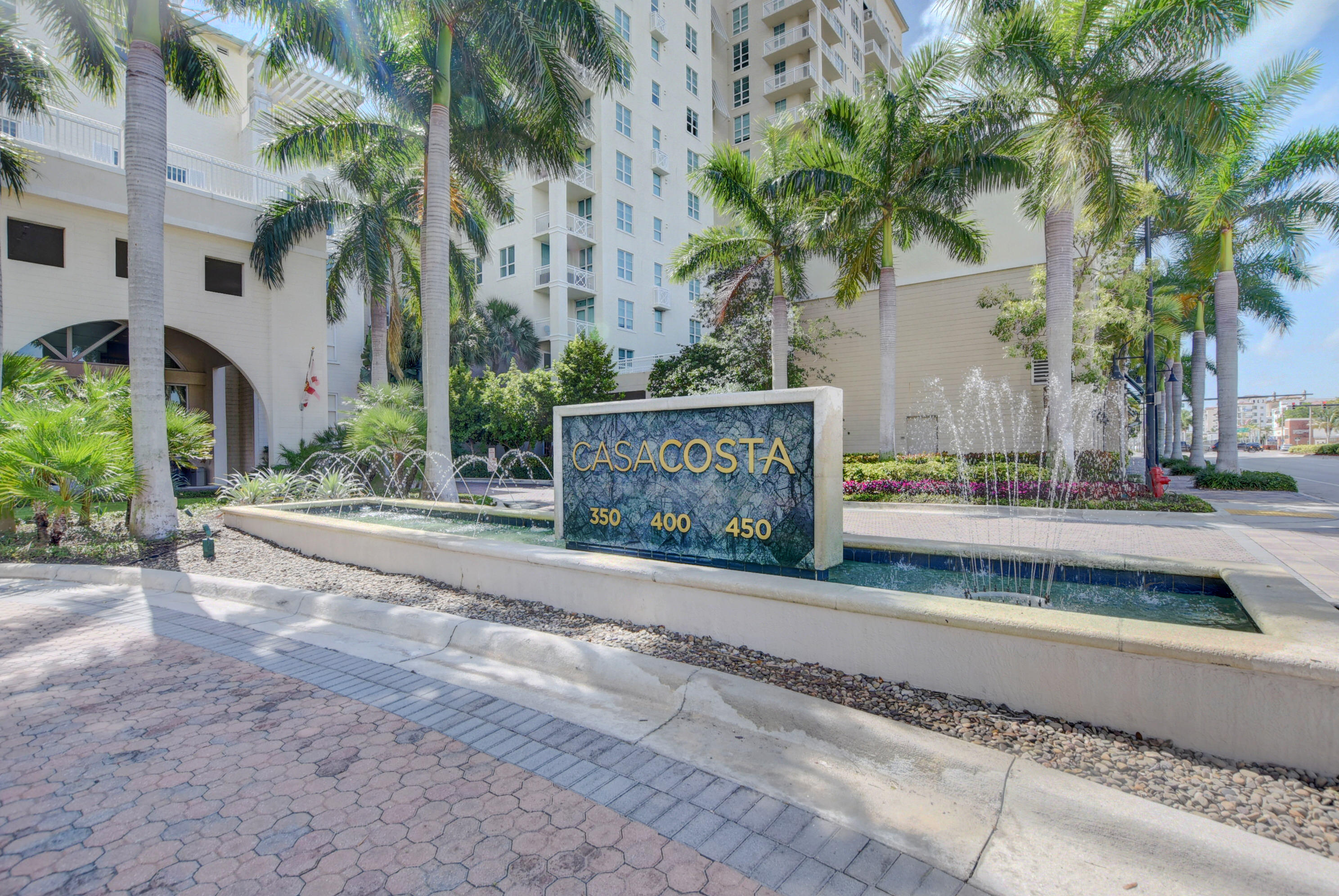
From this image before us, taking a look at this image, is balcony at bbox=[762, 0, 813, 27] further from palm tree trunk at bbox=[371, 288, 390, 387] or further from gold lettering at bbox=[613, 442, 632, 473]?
gold lettering at bbox=[613, 442, 632, 473]

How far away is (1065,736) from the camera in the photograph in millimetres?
3246

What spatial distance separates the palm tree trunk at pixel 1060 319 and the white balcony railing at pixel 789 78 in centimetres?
3023

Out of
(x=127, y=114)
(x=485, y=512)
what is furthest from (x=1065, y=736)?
(x=127, y=114)

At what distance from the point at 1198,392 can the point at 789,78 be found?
29321 millimetres

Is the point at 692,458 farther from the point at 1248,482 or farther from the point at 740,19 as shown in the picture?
the point at 740,19

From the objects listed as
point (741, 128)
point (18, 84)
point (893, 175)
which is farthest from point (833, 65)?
point (18, 84)

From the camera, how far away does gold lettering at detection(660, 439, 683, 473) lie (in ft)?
20.7

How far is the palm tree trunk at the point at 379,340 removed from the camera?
67.6ft

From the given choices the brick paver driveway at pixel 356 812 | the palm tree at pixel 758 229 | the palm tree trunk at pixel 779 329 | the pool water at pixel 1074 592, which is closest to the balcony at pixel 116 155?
the palm tree at pixel 758 229

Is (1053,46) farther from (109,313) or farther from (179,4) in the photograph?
(109,313)

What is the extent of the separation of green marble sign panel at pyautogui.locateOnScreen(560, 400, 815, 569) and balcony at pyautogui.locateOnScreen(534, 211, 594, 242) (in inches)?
1101

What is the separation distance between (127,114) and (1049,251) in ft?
59.6

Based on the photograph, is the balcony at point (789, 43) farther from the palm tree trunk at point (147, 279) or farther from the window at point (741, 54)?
the palm tree trunk at point (147, 279)

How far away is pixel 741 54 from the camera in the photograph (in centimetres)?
4344
